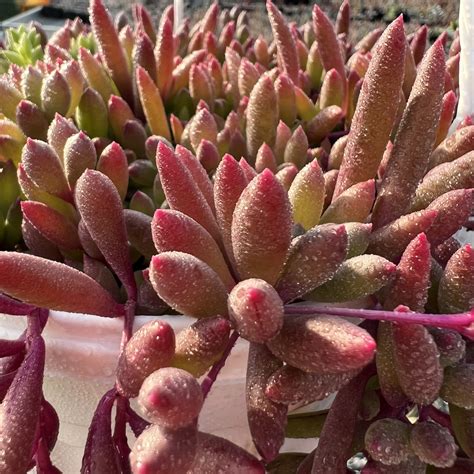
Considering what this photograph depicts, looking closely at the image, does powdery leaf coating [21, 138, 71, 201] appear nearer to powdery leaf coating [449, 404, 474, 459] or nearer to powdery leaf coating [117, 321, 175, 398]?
powdery leaf coating [117, 321, 175, 398]

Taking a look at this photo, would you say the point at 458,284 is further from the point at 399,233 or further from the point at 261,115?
the point at 261,115

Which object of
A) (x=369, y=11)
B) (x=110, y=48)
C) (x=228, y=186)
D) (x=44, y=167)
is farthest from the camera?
(x=369, y=11)

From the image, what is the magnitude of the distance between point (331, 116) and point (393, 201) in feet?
0.77

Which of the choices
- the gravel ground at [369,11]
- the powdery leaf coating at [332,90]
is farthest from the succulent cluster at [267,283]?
the gravel ground at [369,11]

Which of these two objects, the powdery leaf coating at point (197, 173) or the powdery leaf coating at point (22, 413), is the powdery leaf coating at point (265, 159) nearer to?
the powdery leaf coating at point (197, 173)

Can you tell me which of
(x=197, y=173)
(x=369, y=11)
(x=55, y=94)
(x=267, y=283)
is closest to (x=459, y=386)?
(x=267, y=283)

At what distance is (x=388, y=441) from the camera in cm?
40

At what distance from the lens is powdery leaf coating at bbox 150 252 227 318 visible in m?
0.39

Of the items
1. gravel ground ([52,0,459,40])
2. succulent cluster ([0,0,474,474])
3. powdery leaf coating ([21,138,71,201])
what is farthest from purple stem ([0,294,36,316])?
gravel ground ([52,0,459,40])

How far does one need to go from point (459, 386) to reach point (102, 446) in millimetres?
220

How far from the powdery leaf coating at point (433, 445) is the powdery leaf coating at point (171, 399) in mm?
131

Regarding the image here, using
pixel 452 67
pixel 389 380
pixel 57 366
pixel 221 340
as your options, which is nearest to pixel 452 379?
pixel 389 380

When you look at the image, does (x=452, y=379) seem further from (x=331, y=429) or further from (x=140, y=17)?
(x=140, y=17)

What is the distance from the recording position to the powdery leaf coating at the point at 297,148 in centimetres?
65
